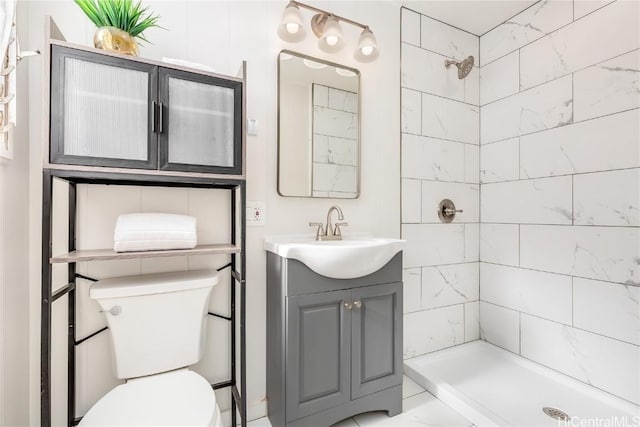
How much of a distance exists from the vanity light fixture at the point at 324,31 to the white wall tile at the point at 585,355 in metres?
1.94

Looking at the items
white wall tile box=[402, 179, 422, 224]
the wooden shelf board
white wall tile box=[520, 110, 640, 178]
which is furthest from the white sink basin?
white wall tile box=[520, 110, 640, 178]

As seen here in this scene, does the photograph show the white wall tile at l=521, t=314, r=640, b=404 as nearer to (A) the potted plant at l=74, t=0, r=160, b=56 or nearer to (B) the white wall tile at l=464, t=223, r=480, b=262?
(B) the white wall tile at l=464, t=223, r=480, b=262

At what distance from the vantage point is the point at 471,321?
2.22 meters

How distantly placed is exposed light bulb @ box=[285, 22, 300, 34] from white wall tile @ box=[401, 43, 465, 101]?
0.79m

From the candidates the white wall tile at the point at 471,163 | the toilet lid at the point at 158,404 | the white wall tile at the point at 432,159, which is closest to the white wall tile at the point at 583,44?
the white wall tile at the point at 471,163

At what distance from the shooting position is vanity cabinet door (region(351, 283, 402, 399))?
1.40 meters

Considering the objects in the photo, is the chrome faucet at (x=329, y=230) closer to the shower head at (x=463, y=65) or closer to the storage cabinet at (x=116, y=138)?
the storage cabinet at (x=116, y=138)

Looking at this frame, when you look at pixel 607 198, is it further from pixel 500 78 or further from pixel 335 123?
pixel 335 123

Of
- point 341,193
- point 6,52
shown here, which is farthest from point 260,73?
point 6,52

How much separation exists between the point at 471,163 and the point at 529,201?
47 cm

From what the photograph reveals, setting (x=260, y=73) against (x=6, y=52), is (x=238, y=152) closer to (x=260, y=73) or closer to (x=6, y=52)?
(x=260, y=73)

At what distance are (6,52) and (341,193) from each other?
141 cm

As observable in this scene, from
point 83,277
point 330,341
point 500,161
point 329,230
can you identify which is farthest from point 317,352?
point 500,161

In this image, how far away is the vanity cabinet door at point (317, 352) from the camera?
1290 mm
